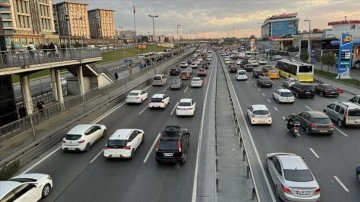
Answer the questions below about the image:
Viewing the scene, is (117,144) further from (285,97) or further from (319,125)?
(285,97)

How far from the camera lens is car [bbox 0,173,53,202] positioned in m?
12.4

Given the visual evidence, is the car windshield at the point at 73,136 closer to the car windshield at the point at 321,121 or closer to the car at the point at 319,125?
the car at the point at 319,125

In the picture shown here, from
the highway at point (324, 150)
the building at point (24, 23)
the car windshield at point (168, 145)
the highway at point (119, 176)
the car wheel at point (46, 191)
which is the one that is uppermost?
the building at point (24, 23)

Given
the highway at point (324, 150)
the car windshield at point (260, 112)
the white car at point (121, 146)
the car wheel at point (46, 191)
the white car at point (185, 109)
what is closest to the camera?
the car wheel at point (46, 191)

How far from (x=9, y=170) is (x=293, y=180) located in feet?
44.5

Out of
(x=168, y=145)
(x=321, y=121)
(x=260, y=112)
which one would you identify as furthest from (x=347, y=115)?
(x=168, y=145)

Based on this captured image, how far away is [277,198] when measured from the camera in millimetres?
13414

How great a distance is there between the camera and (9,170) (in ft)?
53.8

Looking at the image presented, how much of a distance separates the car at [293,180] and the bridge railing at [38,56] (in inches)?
717

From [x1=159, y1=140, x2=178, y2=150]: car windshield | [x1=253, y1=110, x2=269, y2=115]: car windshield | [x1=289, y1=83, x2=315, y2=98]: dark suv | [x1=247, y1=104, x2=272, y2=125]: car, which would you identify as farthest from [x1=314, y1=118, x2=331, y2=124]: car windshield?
[x1=289, y1=83, x2=315, y2=98]: dark suv

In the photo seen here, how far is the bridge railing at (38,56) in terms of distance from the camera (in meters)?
21.9

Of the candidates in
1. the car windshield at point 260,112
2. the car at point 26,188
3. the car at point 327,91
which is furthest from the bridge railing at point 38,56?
the car at point 327,91

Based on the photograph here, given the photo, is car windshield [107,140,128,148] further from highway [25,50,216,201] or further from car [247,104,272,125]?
car [247,104,272,125]

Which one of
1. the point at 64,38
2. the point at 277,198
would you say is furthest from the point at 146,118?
the point at 64,38
